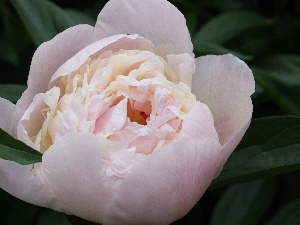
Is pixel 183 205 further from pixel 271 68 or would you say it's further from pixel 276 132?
pixel 271 68

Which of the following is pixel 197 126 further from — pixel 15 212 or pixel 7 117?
pixel 15 212

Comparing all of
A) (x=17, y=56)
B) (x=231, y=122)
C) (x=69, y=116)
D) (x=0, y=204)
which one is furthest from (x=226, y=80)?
(x=17, y=56)

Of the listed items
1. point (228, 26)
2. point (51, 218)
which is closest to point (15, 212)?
point (51, 218)

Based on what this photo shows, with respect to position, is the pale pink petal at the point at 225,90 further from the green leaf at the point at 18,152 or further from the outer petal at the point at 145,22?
the green leaf at the point at 18,152

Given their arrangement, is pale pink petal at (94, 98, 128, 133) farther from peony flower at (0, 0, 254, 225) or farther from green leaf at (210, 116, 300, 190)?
green leaf at (210, 116, 300, 190)

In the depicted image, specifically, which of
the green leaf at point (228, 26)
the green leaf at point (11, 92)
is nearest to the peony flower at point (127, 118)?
the green leaf at point (11, 92)

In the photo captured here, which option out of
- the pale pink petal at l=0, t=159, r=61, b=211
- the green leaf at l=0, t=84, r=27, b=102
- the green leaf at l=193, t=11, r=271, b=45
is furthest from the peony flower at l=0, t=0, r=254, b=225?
the green leaf at l=193, t=11, r=271, b=45
